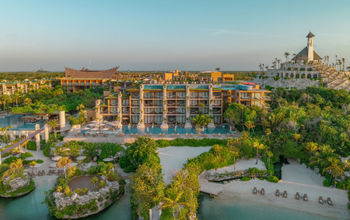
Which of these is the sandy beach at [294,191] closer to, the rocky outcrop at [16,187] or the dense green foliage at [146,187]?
the dense green foliage at [146,187]

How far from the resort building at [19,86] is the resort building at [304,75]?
71.0 meters

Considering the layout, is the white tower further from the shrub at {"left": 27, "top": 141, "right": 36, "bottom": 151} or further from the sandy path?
the shrub at {"left": 27, "top": 141, "right": 36, "bottom": 151}

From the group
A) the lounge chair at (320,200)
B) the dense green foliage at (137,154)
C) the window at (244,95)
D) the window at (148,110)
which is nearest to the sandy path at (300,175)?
the lounge chair at (320,200)

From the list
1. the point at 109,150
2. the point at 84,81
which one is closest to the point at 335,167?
the point at 109,150

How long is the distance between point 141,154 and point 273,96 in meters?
35.8

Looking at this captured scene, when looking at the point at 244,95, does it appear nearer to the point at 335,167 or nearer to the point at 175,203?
the point at 335,167

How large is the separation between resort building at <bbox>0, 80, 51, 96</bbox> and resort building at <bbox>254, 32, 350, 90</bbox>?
233 feet

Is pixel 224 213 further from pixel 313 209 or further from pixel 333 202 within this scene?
pixel 333 202

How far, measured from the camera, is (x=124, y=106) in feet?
156

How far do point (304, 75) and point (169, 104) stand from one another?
41.6m

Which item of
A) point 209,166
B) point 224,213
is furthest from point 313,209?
point 209,166

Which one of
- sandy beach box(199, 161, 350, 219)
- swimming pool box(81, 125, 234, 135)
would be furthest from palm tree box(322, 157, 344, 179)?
swimming pool box(81, 125, 234, 135)

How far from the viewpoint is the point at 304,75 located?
6850 cm

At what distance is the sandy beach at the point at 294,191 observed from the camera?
2302 cm
